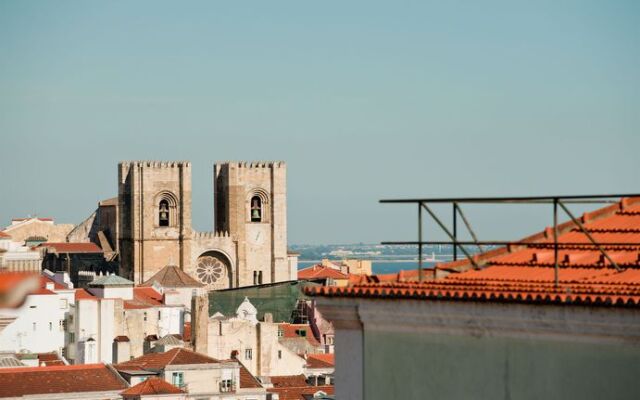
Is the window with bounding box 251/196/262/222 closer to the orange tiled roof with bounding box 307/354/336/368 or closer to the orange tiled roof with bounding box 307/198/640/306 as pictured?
the orange tiled roof with bounding box 307/354/336/368

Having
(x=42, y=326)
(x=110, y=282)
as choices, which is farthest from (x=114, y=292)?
(x=42, y=326)

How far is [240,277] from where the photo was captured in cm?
11494

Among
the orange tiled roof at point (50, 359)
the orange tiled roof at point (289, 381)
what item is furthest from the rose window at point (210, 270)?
the orange tiled roof at point (289, 381)

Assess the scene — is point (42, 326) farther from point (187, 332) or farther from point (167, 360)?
point (167, 360)

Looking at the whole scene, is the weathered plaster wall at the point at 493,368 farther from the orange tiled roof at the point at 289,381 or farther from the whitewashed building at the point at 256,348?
the whitewashed building at the point at 256,348

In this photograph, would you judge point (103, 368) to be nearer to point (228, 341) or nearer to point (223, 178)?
point (228, 341)

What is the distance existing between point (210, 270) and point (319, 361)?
127ft

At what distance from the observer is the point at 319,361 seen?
7806 cm

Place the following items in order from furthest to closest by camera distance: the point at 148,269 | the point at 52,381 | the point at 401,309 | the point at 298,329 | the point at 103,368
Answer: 1. the point at 148,269
2. the point at 298,329
3. the point at 103,368
4. the point at 52,381
5. the point at 401,309

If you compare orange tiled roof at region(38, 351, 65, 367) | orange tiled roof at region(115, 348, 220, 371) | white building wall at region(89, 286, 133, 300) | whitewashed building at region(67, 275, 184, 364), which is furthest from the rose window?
orange tiled roof at region(115, 348, 220, 371)

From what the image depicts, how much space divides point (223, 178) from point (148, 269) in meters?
7.68

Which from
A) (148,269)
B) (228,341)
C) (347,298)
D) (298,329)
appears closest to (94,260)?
(148,269)

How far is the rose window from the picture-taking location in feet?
379

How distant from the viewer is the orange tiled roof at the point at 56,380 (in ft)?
176
